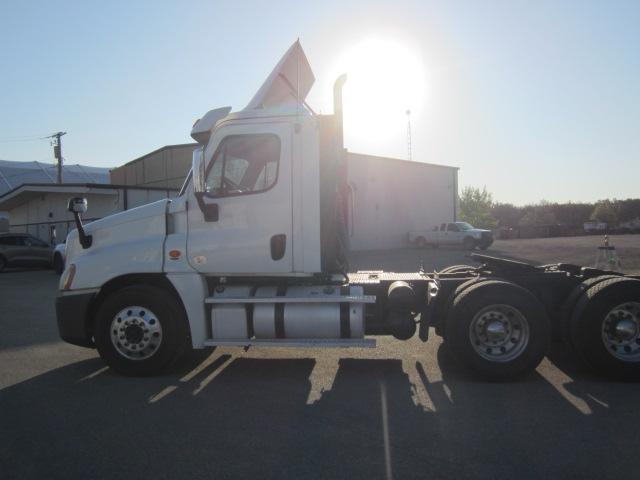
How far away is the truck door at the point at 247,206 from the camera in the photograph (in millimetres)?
5902

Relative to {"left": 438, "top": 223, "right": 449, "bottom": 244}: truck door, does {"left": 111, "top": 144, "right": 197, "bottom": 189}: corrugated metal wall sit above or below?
above

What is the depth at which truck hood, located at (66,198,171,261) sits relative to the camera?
6.15 meters

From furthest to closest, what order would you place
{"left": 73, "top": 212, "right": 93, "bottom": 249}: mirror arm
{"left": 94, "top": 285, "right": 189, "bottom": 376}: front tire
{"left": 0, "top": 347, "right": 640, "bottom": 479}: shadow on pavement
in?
{"left": 73, "top": 212, "right": 93, "bottom": 249}: mirror arm, {"left": 94, "top": 285, "right": 189, "bottom": 376}: front tire, {"left": 0, "top": 347, "right": 640, "bottom": 479}: shadow on pavement

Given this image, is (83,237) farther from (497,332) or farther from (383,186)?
(383,186)

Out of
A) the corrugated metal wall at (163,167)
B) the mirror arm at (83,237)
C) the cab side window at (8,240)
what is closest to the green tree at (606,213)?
the corrugated metal wall at (163,167)

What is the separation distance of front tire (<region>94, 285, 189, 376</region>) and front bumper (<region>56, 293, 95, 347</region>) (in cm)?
25

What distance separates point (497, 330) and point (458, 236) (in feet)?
95.8

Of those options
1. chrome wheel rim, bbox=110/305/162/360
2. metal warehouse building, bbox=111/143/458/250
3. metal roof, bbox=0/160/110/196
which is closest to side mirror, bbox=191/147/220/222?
chrome wheel rim, bbox=110/305/162/360

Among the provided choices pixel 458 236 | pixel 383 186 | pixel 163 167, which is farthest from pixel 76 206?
pixel 383 186

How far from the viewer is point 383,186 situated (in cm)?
3794

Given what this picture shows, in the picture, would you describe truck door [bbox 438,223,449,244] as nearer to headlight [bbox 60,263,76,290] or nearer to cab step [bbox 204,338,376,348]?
cab step [bbox 204,338,376,348]

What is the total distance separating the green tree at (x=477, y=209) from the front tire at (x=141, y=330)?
64744 mm

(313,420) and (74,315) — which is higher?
(74,315)

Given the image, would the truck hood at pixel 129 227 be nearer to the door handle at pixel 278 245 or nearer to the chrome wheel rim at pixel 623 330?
the door handle at pixel 278 245
